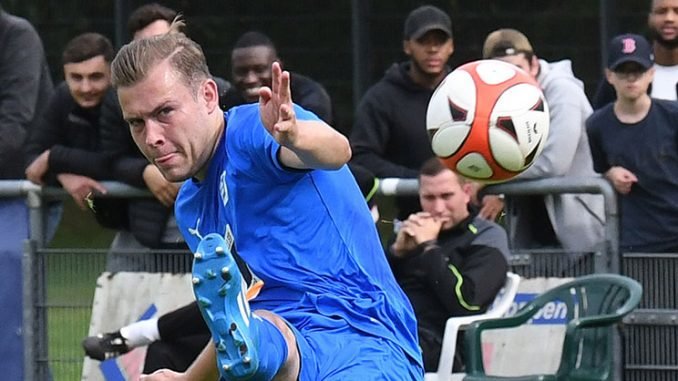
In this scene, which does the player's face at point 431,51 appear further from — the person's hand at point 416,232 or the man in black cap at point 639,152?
the person's hand at point 416,232

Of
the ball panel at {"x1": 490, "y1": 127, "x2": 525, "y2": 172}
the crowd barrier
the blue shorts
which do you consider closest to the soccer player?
the blue shorts

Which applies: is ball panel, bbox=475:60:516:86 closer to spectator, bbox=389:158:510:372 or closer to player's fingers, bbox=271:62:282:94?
spectator, bbox=389:158:510:372

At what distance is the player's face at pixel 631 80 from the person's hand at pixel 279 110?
3.56 m

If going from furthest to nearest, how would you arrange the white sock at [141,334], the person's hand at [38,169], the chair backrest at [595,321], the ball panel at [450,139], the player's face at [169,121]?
the person's hand at [38,169], the white sock at [141,334], the ball panel at [450,139], the chair backrest at [595,321], the player's face at [169,121]

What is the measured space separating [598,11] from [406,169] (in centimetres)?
570

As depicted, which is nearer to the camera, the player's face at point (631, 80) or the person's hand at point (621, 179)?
the person's hand at point (621, 179)

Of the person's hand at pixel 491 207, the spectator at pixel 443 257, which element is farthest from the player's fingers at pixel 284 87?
the person's hand at pixel 491 207

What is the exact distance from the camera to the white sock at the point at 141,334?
24.3 ft

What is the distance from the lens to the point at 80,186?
25.8ft

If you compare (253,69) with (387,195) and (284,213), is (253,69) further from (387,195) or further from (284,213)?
(284,213)

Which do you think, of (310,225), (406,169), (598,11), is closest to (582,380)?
(406,169)

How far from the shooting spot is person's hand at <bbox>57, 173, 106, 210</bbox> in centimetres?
786

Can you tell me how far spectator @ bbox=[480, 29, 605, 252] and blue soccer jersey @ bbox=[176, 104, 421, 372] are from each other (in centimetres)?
295

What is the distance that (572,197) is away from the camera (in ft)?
24.8
